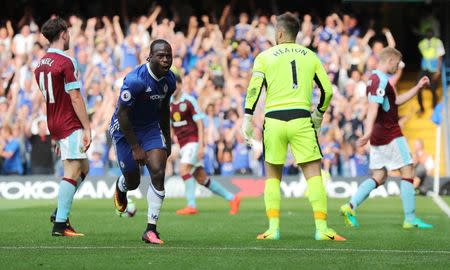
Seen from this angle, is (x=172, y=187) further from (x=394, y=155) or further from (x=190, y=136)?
(x=394, y=155)

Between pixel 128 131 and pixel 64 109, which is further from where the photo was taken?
pixel 64 109

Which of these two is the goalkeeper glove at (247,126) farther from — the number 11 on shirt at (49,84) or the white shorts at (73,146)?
the number 11 on shirt at (49,84)

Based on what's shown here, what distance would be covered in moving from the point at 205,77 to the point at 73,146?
1649cm

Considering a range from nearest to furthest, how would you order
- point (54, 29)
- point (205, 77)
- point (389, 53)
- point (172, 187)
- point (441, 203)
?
point (54, 29) < point (389, 53) < point (441, 203) < point (172, 187) < point (205, 77)

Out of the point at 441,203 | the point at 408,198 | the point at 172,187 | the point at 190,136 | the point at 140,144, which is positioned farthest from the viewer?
the point at 172,187

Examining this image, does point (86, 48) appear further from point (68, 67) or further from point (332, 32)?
point (68, 67)

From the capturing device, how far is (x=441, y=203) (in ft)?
75.3

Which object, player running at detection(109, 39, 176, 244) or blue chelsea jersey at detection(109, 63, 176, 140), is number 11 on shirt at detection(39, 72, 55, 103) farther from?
blue chelsea jersey at detection(109, 63, 176, 140)

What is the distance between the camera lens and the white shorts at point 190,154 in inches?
768

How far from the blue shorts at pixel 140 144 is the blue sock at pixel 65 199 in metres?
0.65

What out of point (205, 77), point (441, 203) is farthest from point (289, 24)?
point (205, 77)

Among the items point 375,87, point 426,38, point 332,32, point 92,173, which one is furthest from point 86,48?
point 375,87

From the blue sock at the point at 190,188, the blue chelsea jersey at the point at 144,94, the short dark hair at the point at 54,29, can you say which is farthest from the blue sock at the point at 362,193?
the short dark hair at the point at 54,29

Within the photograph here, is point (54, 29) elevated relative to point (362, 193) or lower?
elevated
